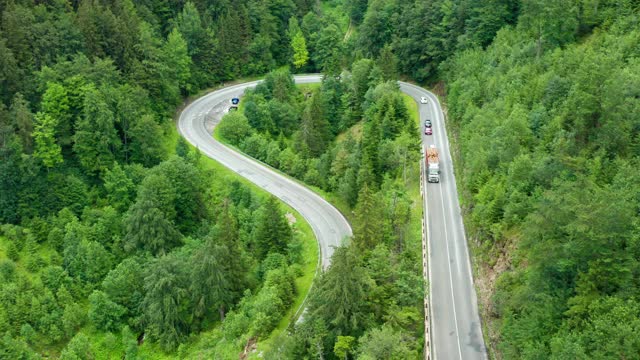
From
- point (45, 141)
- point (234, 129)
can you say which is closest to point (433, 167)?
point (234, 129)

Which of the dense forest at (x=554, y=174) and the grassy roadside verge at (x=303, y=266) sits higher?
the dense forest at (x=554, y=174)

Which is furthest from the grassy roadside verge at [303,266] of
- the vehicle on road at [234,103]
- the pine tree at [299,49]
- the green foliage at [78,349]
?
the pine tree at [299,49]

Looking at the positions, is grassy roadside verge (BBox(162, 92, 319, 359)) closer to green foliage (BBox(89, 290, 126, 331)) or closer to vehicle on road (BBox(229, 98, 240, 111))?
green foliage (BBox(89, 290, 126, 331))

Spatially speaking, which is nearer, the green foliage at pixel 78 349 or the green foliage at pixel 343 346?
the green foliage at pixel 343 346

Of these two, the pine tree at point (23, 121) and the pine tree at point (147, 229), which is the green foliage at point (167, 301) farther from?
the pine tree at point (23, 121)

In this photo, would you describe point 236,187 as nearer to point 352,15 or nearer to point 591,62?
point 591,62

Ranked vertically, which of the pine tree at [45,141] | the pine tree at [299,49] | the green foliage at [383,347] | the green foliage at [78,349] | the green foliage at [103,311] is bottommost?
the green foliage at [78,349]

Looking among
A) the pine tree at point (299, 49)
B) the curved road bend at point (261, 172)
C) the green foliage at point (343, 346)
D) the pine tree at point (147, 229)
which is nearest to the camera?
the green foliage at point (343, 346)

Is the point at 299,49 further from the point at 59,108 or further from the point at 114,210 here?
the point at 114,210
